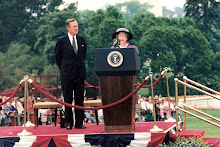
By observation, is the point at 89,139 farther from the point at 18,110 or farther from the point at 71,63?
the point at 18,110

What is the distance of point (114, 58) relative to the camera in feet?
29.8

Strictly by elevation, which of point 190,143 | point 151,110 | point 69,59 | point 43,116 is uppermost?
point 69,59

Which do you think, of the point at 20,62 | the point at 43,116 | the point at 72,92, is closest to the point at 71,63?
the point at 72,92

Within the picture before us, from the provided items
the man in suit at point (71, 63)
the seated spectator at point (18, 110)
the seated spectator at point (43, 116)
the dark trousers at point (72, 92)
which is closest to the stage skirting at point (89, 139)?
the dark trousers at point (72, 92)

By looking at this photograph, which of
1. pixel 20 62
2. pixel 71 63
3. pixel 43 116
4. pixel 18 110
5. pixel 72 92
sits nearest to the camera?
pixel 71 63

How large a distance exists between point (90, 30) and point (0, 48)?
10.4 metres

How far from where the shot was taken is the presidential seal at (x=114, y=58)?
9055 mm

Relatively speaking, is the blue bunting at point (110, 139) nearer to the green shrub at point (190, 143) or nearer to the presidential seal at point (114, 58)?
the green shrub at point (190, 143)

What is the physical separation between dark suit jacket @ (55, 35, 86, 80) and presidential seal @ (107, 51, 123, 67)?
119cm

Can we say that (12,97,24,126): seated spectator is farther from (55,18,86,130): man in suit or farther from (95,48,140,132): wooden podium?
(95,48,140,132): wooden podium

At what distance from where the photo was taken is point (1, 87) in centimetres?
4541

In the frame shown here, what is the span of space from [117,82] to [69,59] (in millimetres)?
1399

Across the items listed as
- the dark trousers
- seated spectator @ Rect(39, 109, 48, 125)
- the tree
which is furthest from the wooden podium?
the tree

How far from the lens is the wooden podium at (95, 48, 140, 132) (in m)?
9.05
